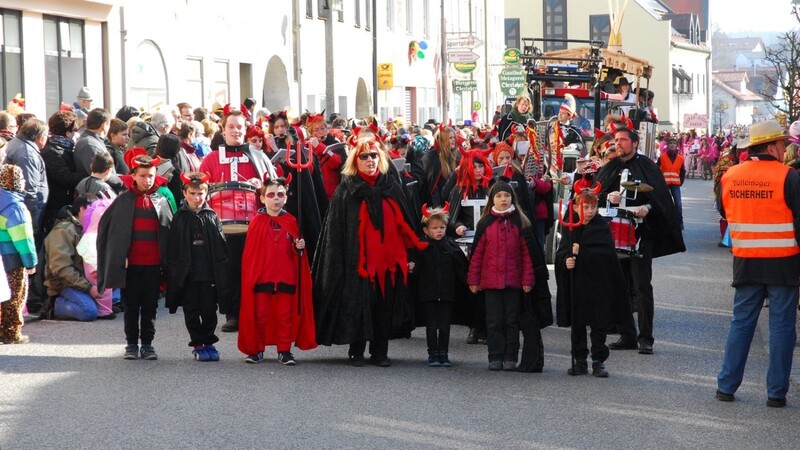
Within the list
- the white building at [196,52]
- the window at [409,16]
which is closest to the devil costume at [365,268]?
the white building at [196,52]

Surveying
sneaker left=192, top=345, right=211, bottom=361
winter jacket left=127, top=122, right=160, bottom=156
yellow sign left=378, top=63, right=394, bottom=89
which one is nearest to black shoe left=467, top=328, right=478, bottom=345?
sneaker left=192, top=345, right=211, bottom=361

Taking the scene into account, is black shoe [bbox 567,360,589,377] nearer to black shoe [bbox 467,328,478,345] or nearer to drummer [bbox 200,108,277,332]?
black shoe [bbox 467,328,478,345]

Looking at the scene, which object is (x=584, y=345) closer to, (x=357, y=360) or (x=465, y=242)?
(x=465, y=242)

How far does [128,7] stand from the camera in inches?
965

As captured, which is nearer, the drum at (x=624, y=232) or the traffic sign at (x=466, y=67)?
the drum at (x=624, y=232)

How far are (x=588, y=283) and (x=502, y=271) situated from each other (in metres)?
0.67

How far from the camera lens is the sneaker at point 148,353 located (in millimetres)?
11383

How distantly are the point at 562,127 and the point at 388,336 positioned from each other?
30.3 ft

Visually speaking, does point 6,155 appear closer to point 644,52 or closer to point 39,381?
point 39,381

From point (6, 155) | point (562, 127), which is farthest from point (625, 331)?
point (562, 127)

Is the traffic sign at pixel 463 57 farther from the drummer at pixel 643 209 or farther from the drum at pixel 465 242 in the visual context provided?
the drum at pixel 465 242

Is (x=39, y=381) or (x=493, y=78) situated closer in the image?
(x=39, y=381)

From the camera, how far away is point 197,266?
37.5ft

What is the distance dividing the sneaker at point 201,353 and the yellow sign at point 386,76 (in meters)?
28.7
